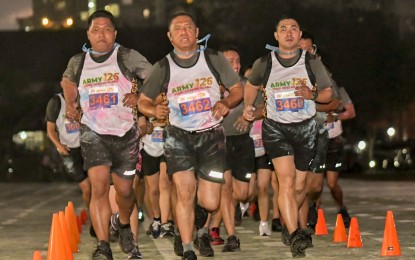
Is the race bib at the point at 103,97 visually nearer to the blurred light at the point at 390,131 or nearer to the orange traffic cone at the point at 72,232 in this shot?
the orange traffic cone at the point at 72,232

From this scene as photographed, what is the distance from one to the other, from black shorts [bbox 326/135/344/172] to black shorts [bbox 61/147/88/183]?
3141mm

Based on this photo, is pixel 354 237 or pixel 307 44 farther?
pixel 307 44

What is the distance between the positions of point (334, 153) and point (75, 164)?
3.33 metres

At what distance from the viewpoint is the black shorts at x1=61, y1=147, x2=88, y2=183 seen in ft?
57.4

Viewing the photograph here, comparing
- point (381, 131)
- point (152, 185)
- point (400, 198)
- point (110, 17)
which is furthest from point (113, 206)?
point (381, 131)

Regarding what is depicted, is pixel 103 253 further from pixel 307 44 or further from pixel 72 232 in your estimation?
pixel 307 44

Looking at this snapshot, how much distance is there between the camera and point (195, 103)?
1229 cm

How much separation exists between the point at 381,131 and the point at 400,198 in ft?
173

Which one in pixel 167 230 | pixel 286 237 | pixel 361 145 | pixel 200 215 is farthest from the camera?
pixel 361 145

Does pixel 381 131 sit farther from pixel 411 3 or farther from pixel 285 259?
pixel 285 259

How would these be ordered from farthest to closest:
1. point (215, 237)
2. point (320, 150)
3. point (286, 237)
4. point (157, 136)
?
point (157, 136), point (215, 237), point (320, 150), point (286, 237)

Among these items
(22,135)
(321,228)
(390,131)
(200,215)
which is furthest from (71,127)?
(22,135)

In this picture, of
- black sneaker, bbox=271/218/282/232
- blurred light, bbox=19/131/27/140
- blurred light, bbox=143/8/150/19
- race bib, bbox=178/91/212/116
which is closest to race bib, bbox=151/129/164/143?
black sneaker, bbox=271/218/282/232

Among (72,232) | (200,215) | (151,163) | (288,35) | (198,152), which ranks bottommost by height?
(72,232)
